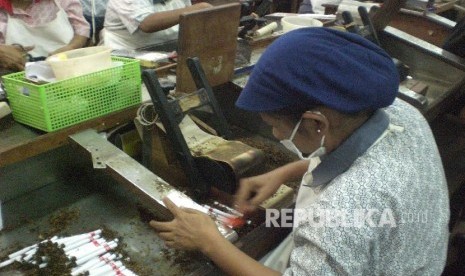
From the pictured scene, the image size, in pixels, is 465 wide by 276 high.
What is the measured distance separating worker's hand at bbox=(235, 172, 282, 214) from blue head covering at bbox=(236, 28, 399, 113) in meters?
0.44

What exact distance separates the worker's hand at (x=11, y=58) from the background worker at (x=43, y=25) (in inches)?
10.2

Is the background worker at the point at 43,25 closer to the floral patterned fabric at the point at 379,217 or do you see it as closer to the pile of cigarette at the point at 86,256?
the pile of cigarette at the point at 86,256

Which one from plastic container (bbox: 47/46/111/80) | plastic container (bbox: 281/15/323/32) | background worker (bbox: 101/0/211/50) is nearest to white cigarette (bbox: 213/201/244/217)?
plastic container (bbox: 47/46/111/80)

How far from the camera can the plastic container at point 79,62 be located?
125cm

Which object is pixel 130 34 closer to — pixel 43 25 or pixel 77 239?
pixel 43 25

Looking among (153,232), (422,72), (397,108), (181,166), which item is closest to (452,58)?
(422,72)

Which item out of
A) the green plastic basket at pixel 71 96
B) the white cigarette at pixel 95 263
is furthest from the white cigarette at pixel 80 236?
the green plastic basket at pixel 71 96

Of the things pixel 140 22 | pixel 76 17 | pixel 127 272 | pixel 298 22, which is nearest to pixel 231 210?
pixel 127 272

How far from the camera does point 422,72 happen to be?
2.51m

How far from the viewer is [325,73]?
0.82m

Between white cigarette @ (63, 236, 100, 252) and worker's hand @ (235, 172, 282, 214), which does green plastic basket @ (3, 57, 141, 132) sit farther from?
worker's hand @ (235, 172, 282, 214)

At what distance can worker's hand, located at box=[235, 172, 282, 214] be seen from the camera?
128 cm

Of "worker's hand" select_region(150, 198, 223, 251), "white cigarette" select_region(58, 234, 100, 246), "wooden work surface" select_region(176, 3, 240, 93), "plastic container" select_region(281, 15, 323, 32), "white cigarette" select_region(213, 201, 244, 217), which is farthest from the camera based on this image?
"plastic container" select_region(281, 15, 323, 32)

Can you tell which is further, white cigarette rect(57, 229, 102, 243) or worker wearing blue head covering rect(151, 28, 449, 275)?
white cigarette rect(57, 229, 102, 243)
